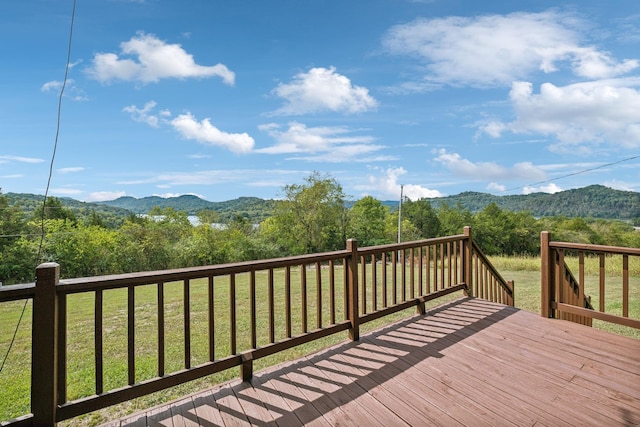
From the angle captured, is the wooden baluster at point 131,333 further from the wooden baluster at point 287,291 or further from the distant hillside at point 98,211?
the distant hillside at point 98,211

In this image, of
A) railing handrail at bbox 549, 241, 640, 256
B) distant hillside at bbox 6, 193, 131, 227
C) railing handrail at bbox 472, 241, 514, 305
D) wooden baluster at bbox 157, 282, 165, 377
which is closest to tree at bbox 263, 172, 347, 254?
distant hillside at bbox 6, 193, 131, 227

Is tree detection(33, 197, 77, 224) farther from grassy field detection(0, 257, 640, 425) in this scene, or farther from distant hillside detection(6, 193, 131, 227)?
grassy field detection(0, 257, 640, 425)

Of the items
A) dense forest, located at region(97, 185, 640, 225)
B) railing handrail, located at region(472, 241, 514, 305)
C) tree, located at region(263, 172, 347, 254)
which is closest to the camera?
railing handrail, located at region(472, 241, 514, 305)

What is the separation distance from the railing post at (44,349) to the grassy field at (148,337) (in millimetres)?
780

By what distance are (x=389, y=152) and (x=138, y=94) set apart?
26421 mm

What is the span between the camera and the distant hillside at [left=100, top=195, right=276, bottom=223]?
23391 mm

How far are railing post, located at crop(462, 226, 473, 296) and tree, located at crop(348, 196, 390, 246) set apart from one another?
18.1 meters

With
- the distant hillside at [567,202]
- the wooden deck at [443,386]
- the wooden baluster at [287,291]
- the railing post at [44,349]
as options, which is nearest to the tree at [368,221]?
the distant hillside at [567,202]

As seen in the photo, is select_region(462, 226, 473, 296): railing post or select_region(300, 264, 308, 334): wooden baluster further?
select_region(462, 226, 473, 296): railing post

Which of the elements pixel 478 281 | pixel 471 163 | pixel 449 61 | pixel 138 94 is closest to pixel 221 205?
pixel 138 94

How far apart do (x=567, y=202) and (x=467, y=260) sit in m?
33.4

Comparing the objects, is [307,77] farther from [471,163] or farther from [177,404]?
[471,163]

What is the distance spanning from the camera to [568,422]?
1792mm

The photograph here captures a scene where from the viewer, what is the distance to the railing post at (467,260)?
14.3ft
